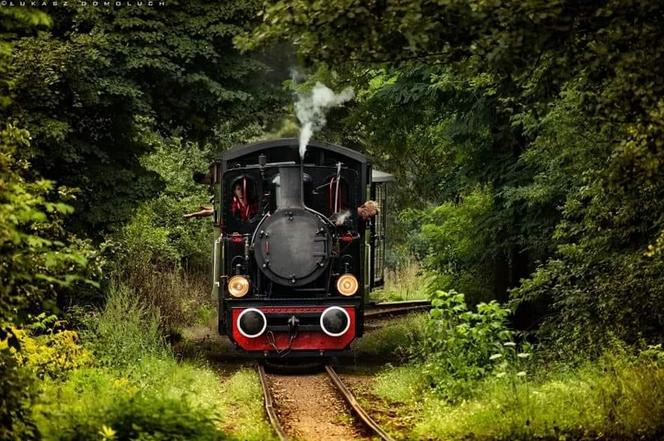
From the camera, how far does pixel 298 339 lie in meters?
15.9

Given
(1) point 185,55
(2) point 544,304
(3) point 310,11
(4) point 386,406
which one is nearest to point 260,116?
(1) point 185,55

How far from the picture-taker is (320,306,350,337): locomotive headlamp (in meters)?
15.6

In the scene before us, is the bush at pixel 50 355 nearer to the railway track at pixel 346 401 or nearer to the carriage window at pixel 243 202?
the railway track at pixel 346 401

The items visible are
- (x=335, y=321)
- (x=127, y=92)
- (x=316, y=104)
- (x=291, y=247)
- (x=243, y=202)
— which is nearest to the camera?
(x=291, y=247)

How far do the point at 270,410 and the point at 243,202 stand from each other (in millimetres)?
4586

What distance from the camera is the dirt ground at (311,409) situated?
1152 cm

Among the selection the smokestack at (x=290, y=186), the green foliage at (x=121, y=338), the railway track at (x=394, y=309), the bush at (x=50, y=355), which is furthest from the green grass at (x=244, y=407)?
the railway track at (x=394, y=309)

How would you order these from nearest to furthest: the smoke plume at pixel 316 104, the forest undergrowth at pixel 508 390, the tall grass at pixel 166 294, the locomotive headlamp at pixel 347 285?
1. the forest undergrowth at pixel 508 390
2. the locomotive headlamp at pixel 347 285
3. the smoke plume at pixel 316 104
4. the tall grass at pixel 166 294

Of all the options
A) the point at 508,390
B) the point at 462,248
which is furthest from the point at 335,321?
the point at 508,390

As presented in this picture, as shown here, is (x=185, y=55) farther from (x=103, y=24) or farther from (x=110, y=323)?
(x=110, y=323)

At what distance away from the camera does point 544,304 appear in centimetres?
1848

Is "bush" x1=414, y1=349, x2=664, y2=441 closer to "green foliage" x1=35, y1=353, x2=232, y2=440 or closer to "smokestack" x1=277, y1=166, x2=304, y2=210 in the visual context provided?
"green foliage" x1=35, y1=353, x2=232, y2=440

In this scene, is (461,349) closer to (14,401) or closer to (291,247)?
(291,247)

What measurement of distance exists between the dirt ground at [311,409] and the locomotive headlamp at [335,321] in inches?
27.7
